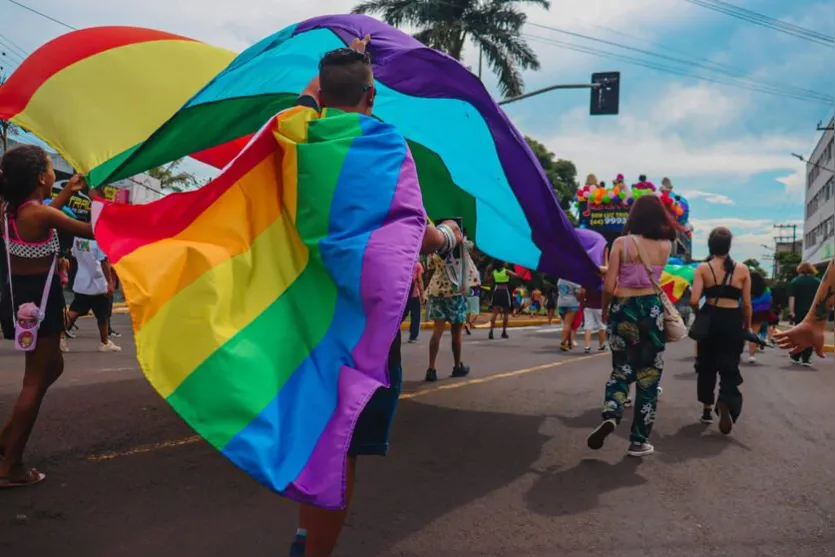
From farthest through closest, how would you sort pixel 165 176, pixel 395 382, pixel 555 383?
1. pixel 165 176
2. pixel 555 383
3. pixel 395 382

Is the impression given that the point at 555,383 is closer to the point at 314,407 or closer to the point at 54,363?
the point at 54,363

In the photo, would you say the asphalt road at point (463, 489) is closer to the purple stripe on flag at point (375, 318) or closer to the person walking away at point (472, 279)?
the purple stripe on flag at point (375, 318)

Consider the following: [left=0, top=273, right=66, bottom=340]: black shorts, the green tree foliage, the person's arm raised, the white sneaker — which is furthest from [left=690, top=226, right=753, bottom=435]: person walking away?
the green tree foliage

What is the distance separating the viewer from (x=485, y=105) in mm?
5234

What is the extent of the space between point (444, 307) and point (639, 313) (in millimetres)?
3024

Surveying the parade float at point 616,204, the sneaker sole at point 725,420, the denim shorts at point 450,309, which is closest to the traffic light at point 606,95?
the parade float at point 616,204

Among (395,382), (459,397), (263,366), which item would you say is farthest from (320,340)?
(459,397)

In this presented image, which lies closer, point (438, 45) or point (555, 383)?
point (555, 383)

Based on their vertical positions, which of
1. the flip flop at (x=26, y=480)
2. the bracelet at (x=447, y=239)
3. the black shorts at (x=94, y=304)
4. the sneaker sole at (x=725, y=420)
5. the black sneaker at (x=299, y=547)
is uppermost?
the bracelet at (x=447, y=239)

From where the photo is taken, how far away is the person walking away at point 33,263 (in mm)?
3789

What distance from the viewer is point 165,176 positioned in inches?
1176

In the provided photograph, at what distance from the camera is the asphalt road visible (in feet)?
10.5

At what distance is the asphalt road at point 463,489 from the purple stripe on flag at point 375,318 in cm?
115

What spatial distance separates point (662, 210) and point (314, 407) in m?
3.73
